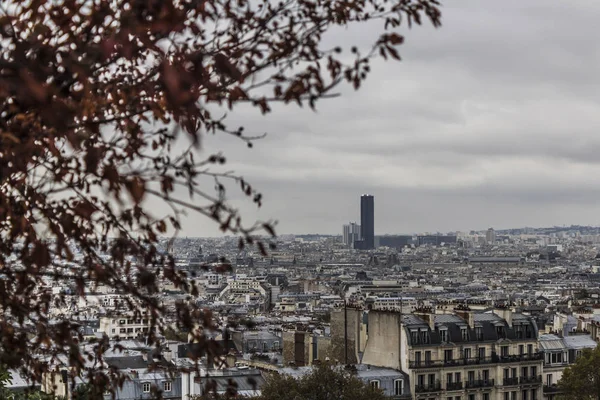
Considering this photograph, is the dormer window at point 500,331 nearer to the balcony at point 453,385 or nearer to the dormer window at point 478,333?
the dormer window at point 478,333

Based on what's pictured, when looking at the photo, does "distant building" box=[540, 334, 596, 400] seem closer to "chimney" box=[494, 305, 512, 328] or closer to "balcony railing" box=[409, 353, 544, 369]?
"balcony railing" box=[409, 353, 544, 369]

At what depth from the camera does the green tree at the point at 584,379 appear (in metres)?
48.7

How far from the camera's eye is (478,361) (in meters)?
51.6

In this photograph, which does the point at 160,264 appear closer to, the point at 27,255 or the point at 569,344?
the point at 27,255

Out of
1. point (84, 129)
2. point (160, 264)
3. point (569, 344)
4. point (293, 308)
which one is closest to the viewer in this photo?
point (84, 129)

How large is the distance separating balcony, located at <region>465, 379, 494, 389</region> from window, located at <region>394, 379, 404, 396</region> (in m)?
3.53

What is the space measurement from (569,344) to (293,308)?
103 m

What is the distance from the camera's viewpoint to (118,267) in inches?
360

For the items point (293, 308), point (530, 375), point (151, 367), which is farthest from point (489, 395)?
point (293, 308)

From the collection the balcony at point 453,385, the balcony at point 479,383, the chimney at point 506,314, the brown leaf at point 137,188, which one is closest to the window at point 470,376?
the balcony at point 479,383

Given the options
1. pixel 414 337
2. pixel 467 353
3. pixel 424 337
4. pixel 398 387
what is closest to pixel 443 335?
pixel 424 337

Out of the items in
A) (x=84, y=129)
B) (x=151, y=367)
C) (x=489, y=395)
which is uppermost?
(x=84, y=129)

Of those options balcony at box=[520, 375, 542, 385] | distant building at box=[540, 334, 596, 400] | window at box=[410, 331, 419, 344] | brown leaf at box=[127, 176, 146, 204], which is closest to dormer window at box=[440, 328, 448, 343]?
window at box=[410, 331, 419, 344]

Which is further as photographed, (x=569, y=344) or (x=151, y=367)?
(x=569, y=344)
